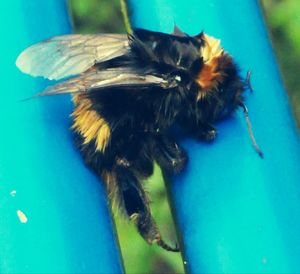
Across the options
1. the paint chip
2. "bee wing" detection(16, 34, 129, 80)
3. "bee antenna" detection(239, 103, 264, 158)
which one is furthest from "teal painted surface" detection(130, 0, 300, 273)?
the paint chip

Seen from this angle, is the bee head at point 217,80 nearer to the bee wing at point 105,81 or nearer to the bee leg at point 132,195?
the bee wing at point 105,81

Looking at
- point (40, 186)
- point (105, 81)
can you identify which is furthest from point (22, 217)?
point (105, 81)

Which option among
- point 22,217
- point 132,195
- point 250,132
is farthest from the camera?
point 132,195

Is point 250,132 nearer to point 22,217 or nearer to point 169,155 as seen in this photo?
point 169,155

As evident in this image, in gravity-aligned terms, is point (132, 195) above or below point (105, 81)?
below

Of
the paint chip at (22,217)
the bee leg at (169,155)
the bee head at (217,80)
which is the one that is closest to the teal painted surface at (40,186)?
the paint chip at (22,217)

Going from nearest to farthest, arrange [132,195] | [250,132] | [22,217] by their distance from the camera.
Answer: [22,217]
[250,132]
[132,195]

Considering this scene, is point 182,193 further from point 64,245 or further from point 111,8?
point 111,8

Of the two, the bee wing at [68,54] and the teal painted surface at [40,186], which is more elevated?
the bee wing at [68,54]
